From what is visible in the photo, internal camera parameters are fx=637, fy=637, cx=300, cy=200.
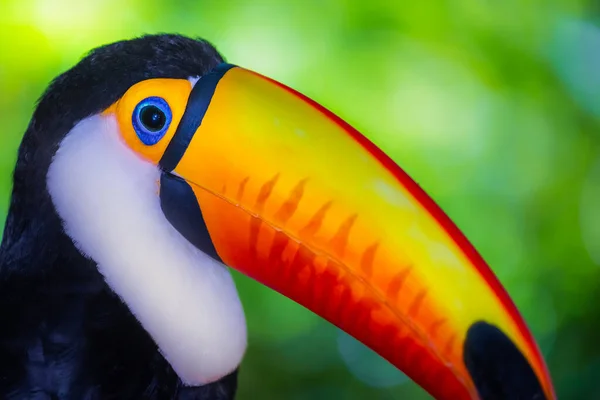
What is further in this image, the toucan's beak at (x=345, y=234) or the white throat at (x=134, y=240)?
the white throat at (x=134, y=240)

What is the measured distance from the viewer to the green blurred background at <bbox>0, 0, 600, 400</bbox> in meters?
1.47

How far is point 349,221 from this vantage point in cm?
90

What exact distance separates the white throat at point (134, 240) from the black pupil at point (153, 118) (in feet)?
0.18

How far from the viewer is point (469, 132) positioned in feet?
4.99

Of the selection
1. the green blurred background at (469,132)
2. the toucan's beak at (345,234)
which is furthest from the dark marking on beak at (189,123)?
the green blurred background at (469,132)

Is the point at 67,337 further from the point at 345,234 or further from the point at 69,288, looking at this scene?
the point at 345,234

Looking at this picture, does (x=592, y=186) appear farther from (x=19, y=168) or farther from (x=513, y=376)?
(x=19, y=168)

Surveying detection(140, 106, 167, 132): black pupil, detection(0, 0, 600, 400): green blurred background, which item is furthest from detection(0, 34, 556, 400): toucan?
detection(0, 0, 600, 400): green blurred background

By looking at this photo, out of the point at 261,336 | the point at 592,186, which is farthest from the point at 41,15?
the point at 592,186

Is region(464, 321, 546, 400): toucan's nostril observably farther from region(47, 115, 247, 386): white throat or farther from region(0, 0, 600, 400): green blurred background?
region(0, 0, 600, 400): green blurred background

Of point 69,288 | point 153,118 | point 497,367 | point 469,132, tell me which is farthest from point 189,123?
point 469,132

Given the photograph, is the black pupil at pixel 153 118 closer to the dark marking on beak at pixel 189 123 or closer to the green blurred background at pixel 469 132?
the dark marking on beak at pixel 189 123

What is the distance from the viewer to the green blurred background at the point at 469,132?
1.47 metres

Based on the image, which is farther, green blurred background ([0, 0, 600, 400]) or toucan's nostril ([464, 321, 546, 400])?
green blurred background ([0, 0, 600, 400])
